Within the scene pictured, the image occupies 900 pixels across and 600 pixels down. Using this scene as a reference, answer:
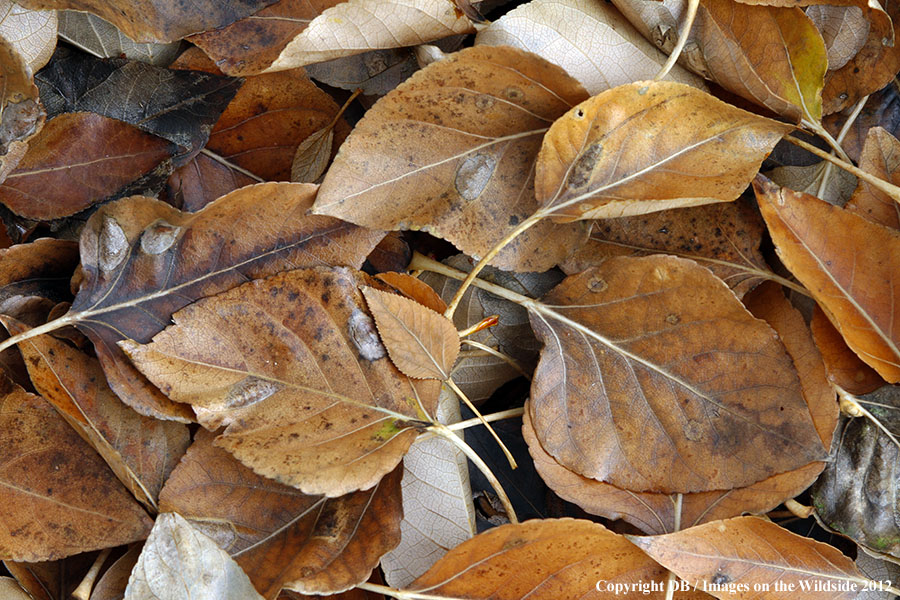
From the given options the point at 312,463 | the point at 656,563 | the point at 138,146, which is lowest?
the point at 656,563

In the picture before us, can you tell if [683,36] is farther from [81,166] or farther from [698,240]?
[81,166]

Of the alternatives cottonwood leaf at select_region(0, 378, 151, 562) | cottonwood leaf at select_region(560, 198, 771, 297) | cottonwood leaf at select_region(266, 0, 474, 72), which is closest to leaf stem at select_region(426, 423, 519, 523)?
cottonwood leaf at select_region(560, 198, 771, 297)

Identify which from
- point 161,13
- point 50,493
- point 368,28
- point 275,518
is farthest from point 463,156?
point 50,493

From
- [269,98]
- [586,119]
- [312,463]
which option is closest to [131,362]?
[312,463]

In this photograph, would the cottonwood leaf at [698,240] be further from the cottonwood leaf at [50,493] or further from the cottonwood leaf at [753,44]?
the cottonwood leaf at [50,493]

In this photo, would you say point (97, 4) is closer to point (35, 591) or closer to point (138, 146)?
point (138, 146)

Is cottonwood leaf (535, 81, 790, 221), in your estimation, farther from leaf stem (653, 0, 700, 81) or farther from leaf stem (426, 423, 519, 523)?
leaf stem (426, 423, 519, 523)

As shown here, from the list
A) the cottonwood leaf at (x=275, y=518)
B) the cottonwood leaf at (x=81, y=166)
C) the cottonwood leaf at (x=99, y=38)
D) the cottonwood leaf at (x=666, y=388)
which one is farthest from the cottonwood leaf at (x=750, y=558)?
the cottonwood leaf at (x=99, y=38)
